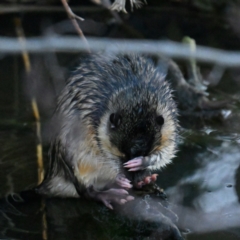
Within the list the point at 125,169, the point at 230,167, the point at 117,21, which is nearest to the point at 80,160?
the point at 125,169

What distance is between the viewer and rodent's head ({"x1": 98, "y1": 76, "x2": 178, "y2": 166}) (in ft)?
14.1

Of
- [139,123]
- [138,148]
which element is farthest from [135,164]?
[139,123]

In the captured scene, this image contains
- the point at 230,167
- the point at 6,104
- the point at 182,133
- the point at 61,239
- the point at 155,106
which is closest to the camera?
the point at 61,239

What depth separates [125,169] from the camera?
445 cm

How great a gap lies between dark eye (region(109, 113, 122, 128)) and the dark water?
704mm

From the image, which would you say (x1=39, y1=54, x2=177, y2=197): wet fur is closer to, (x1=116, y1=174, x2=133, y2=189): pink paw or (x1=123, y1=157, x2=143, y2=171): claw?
(x1=116, y1=174, x2=133, y2=189): pink paw

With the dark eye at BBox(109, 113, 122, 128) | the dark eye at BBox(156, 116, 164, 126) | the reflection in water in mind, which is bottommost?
the reflection in water

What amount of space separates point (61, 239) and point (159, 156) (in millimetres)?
1067

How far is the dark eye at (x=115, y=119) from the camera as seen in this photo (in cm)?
441

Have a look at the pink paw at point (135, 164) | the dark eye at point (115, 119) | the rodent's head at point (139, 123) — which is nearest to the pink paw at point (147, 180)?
the rodent's head at point (139, 123)

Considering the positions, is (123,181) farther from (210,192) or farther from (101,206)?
(210,192)

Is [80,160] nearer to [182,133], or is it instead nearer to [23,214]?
[23,214]

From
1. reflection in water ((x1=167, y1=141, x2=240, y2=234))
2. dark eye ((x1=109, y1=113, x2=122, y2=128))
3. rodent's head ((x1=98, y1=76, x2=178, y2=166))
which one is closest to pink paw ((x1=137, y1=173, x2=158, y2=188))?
rodent's head ((x1=98, y1=76, x2=178, y2=166))

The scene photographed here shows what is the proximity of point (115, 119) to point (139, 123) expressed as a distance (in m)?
0.23
